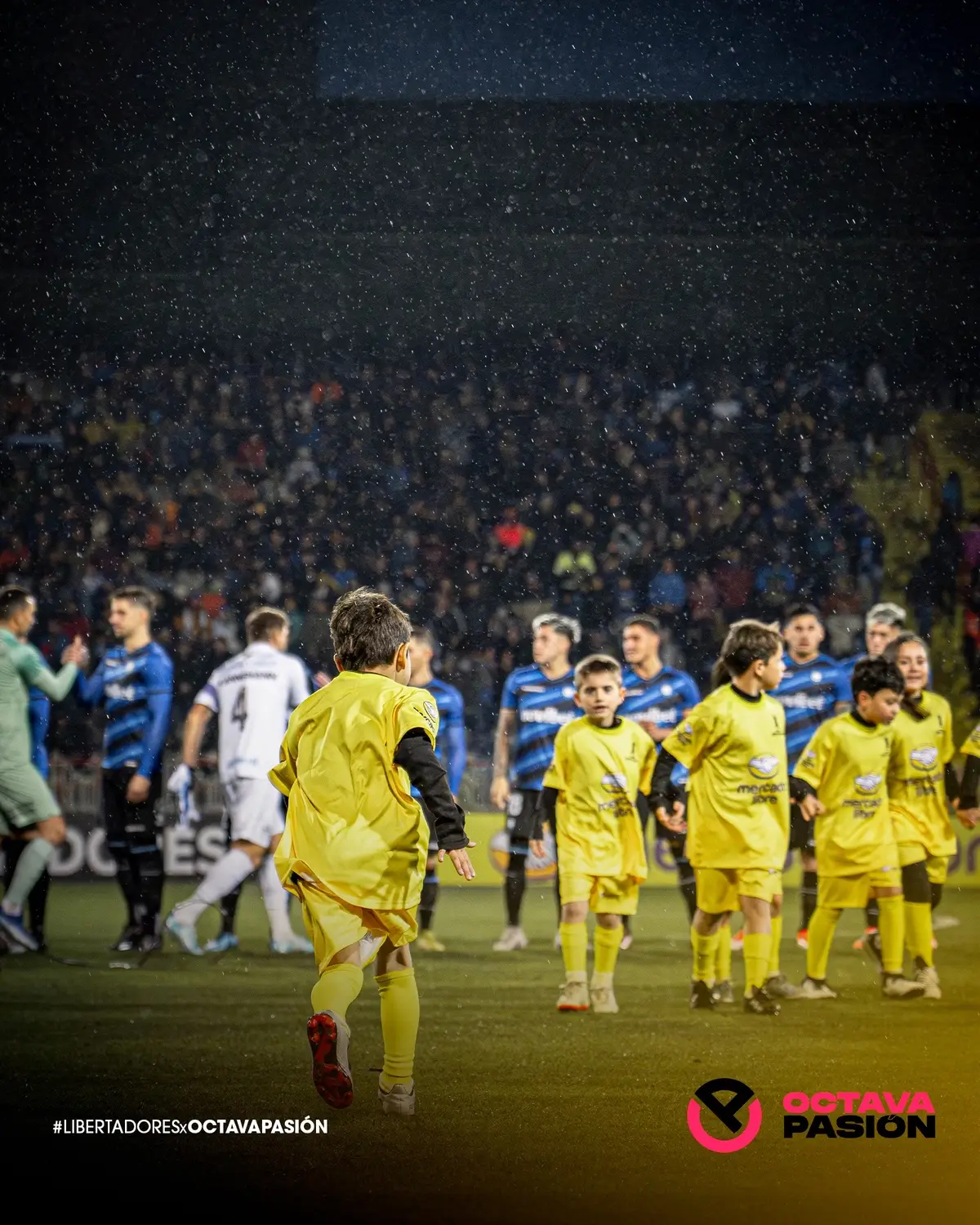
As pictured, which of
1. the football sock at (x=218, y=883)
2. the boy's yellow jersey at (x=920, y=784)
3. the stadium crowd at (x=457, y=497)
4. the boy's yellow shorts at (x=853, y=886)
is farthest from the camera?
the stadium crowd at (x=457, y=497)

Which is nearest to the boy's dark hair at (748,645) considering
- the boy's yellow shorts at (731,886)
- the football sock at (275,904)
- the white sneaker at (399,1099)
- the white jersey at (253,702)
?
the boy's yellow shorts at (731,886)

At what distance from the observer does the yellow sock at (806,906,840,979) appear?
5934mm

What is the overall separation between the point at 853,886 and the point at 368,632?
2.94 metres

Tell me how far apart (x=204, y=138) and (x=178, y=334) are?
4.55 metres

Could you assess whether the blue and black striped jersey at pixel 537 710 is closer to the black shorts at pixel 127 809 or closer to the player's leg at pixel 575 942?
the player's leg at pixel 575 942

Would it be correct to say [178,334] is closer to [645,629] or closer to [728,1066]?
[645,629]

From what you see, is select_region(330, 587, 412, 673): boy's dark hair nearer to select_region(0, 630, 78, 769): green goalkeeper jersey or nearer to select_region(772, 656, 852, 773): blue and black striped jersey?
select_region(0, 630, 78, 769): green goalkeeper jersey

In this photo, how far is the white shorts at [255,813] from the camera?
272 inches

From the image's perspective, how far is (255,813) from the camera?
22.8ft

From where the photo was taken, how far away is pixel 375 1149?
3.79 metres

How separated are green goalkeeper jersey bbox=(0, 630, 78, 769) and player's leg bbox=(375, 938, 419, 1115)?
3.71 metres

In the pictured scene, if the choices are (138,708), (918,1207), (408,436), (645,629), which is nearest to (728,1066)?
(918,1207)

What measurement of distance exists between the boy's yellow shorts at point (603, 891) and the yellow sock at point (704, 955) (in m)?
0.28

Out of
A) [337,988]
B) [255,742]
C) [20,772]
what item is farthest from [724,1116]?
A: [20,772]
